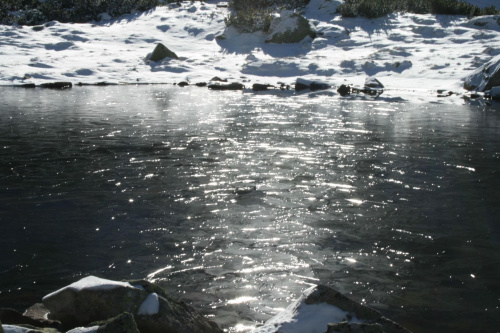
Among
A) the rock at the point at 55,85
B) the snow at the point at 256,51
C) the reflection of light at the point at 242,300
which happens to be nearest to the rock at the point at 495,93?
the snow at the point at 256,51

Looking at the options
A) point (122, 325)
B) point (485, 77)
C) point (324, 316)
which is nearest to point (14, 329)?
point (122, 325)

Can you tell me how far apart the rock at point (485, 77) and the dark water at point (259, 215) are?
8690mm

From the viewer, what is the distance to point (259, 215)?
19.8 feet

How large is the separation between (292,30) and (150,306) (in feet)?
91.7

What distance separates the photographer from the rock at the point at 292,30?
97.6 feet

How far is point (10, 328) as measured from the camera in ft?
9.62

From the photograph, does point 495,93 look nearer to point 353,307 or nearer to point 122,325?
point 353,307

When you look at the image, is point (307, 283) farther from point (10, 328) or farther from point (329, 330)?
point (10, 328)

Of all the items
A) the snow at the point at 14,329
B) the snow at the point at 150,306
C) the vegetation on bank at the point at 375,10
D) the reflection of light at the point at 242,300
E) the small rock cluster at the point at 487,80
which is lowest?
the small rock cluster at the point at 487,80

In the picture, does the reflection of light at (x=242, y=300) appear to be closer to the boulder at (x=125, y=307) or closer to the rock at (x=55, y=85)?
the boulder at (x=125, y=307)

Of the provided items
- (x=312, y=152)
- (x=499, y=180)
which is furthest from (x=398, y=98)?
(x=499, y=180)

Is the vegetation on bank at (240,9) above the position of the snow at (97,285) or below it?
above

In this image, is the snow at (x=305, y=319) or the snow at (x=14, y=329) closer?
the snow at (x=14, y=329)

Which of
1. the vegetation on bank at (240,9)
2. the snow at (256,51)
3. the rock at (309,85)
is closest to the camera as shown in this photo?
the rock at (309,85)
